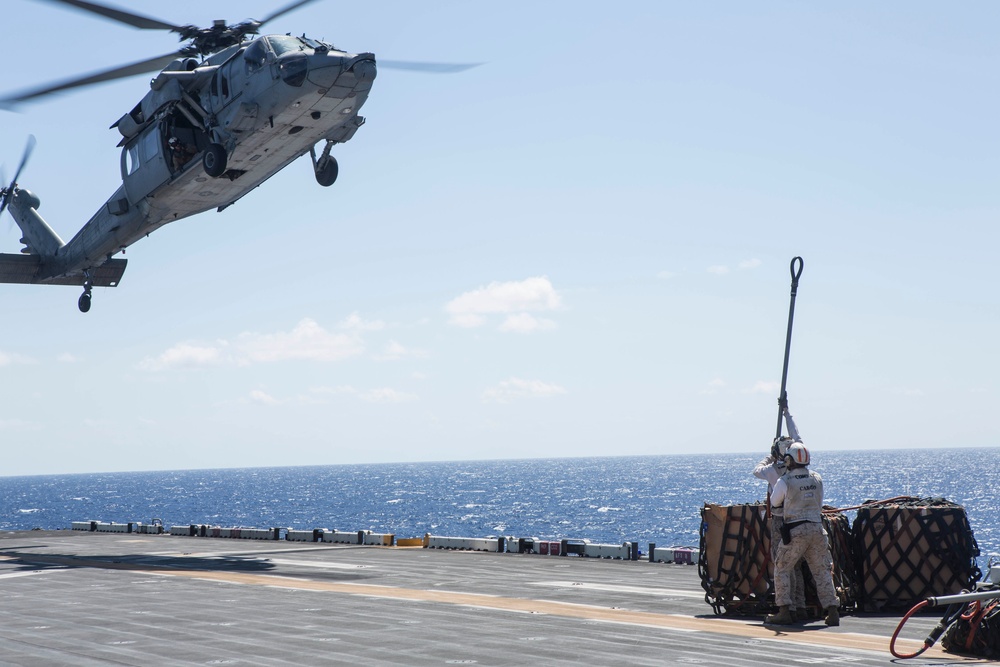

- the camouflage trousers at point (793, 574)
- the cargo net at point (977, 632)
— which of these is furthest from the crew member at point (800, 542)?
the cargo net at point (977, 632)

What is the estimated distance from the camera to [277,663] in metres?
10.9

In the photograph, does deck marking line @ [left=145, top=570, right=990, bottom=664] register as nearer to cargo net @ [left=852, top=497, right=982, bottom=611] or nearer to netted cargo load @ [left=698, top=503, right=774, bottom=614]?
netted cargo load @ [left=698, top=503, right=774, bottom=614]

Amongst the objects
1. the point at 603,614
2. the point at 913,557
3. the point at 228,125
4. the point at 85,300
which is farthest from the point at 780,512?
the point at 85,300

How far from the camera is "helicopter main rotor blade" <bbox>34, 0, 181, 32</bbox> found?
23.3 m

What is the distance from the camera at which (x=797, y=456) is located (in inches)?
526

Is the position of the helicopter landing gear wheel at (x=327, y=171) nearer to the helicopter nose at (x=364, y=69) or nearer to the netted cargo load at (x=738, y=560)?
the helicopter nose at (x=364, y=69)

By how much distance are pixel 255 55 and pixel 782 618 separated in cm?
1932

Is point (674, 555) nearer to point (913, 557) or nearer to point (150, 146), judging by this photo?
point (913, 557)

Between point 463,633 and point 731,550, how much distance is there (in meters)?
4.22

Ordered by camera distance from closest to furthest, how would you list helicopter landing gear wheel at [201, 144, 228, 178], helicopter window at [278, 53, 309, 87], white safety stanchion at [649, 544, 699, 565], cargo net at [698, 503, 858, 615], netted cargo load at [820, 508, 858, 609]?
cargo net at [698, 503, 858, 615], netted cargo load at [820, 508, 858, 609], white safety stanchion at [649, 544, 699, 565], helicopter window at [278, 53, 309, 87], helicopter landing gear wheel at [201, 144, 228, 178]

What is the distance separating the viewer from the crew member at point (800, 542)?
43.1 ft

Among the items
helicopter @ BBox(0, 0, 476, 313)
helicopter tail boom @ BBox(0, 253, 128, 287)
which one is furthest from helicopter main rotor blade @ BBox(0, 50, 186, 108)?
helicopter tail boom @ BBox(0, 253, 128, 287)

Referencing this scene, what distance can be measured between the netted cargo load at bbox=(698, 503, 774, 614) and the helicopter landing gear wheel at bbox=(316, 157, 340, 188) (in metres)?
17.4

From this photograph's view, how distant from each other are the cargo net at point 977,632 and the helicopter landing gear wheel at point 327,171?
21515 millimetres
